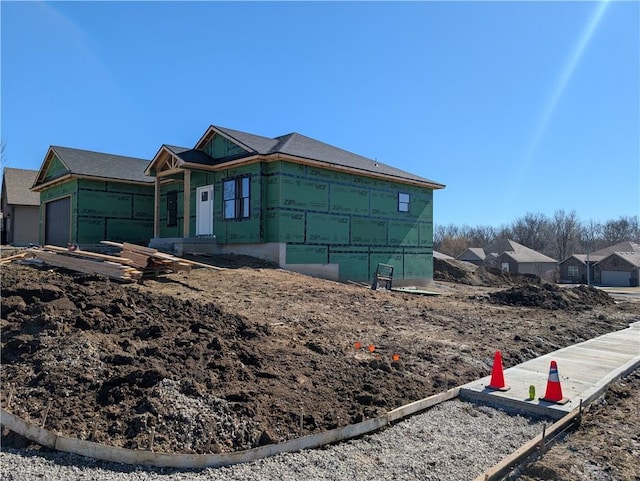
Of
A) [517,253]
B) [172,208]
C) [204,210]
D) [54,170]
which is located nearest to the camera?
[204,210]

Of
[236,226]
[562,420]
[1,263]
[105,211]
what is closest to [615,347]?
[562,420]

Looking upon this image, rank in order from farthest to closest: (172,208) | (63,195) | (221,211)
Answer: (63,195) < (172,208) < (221,211)

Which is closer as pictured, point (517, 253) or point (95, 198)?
point (95, 198)

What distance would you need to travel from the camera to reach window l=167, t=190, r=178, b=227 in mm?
22530

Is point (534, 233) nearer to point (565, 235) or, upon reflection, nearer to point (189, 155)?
point (565, 235)

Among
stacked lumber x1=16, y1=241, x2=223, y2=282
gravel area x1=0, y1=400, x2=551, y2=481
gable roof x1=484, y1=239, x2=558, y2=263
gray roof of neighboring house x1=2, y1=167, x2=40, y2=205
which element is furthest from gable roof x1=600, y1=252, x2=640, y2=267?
gravel area x1=0, y1=400, x2=551, y2=481

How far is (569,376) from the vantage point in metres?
7.64

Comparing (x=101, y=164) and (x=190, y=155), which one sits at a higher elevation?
(x=101, y=164)

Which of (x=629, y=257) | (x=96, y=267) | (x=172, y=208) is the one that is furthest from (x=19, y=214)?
(x=629, y=257)

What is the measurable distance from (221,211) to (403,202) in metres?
8.50

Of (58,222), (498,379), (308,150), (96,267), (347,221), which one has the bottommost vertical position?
(498,379)

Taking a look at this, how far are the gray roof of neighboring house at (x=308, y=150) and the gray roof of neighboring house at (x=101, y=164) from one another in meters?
6.87

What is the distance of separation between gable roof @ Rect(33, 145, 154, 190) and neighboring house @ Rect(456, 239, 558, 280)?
43918mm

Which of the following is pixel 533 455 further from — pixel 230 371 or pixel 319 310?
pixel 319 310
